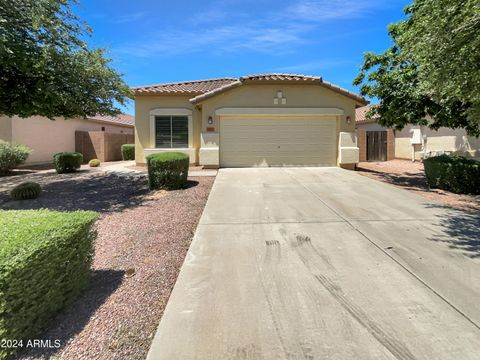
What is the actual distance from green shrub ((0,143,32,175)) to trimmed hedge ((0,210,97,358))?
14357mm

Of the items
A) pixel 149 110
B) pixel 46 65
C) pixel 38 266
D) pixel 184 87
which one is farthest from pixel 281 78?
pixel 38 266

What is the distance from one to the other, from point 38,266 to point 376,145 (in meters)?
20.4

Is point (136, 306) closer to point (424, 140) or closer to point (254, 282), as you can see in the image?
point (254, 282)

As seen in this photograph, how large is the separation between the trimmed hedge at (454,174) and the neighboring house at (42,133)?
15.5m

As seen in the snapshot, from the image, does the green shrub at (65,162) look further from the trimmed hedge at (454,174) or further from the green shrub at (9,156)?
the trimmed hedge at (454,174)

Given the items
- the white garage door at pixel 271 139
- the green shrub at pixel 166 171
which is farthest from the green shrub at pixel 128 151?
the green shrub at pixel 166 171

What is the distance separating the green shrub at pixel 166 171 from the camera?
929 cm

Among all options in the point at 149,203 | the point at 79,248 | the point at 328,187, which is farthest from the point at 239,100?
the point at 79,248

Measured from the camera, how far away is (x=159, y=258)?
449cm

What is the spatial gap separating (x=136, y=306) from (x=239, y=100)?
39.2 feet

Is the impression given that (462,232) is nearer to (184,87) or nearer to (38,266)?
(38,266)

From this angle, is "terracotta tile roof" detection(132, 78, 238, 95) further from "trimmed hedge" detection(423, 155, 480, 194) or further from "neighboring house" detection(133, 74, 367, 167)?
"trimmed hedge" detection(423, 155, 480, 194)

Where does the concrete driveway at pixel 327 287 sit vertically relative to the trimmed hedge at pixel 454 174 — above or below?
below

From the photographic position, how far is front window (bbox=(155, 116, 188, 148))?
15.5 meters
